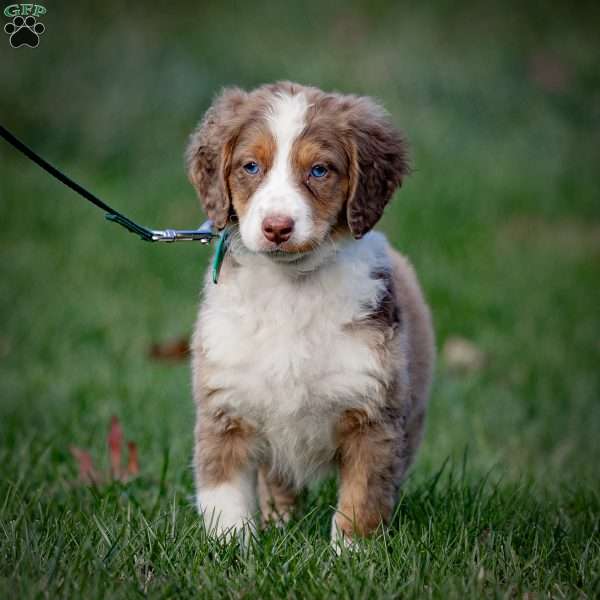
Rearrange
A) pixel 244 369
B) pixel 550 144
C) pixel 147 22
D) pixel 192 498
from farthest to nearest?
pixel 147 22
pixel 550 144
pixel 192 498
pixel 244 369

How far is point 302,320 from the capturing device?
3.99 meters

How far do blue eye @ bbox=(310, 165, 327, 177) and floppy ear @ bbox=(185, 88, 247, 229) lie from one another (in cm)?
35

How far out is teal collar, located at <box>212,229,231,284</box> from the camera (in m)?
4.12

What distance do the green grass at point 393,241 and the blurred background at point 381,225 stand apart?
27 mm

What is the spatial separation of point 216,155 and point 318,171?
16.7 inches

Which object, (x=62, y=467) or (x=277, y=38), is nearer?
(x=62, y=467)

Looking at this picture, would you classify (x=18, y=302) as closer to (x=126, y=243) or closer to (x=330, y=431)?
(x=126, y=243)

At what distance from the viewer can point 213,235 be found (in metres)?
4.18

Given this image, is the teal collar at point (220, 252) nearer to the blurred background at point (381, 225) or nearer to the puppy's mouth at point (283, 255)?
the puppy's mouth at point (283, 255)

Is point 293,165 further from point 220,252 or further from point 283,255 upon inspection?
point 220,252

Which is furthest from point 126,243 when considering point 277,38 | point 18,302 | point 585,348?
point 277,38

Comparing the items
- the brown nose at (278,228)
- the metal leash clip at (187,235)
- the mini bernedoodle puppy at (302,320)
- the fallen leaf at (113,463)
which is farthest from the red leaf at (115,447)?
the brown nose at (278,228)

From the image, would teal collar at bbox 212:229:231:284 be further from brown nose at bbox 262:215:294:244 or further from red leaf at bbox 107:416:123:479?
red leaf at bbox 107:416:123:479

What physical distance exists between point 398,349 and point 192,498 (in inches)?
43.3
